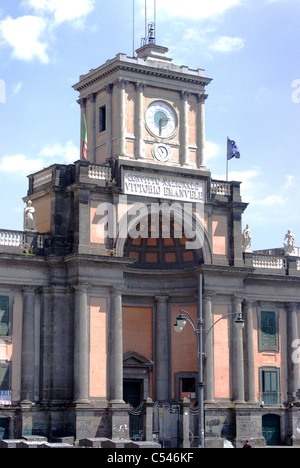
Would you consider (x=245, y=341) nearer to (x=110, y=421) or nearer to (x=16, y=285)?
(x=110, y=421)

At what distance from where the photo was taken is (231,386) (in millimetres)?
48406

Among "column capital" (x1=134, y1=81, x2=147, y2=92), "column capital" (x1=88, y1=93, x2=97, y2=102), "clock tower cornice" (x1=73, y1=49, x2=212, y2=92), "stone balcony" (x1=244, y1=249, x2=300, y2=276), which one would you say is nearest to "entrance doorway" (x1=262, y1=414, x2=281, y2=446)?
"stone balcony" (x1=244, y1=249, x2=300, y2=276)

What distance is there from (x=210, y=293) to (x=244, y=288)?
3144 mm

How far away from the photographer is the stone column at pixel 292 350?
51.3 m

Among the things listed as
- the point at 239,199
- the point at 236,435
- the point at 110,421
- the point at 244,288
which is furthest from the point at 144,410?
the point at 239,199

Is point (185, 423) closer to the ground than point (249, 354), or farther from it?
closer to the ground

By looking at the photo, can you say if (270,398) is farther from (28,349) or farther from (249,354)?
(28,349)

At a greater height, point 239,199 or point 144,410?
point 239,199

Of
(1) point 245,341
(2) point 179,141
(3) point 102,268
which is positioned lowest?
(1) point 245,341

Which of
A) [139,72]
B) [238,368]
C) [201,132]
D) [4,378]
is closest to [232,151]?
[201,132]

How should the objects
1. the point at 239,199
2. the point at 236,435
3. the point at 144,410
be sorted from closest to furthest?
the point at 144,410, the point at 236,435, the point at 239,199

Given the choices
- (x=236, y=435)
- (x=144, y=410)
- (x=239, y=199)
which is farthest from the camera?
(x=239, y=199)

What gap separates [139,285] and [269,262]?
7750mm

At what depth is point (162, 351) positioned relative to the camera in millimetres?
50094
